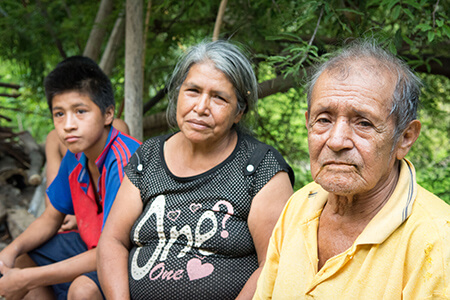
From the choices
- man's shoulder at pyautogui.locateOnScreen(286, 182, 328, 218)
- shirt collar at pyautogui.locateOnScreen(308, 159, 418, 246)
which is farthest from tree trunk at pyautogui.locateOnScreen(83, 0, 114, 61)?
shirt collar at pyautogui.locateOnScreen(308, 159, 418, 246)

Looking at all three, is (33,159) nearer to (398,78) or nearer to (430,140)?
(430,140)

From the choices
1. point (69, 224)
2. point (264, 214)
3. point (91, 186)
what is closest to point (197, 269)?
point (264, 214)

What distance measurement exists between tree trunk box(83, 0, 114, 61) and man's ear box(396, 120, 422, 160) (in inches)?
136

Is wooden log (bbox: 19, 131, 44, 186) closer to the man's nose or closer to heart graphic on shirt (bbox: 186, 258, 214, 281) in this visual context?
heart graphic on shirt (bbox: 186, 258, 214, 281)

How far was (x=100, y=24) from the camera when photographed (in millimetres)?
4254

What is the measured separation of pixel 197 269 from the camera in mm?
2168

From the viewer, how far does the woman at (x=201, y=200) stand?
2172 mm

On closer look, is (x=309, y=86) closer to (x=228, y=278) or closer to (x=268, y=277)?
(x=268, y=277)

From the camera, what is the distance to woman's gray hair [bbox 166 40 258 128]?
2.34 m

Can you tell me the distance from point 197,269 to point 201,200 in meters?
0.32

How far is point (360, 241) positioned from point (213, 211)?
0.88 metres

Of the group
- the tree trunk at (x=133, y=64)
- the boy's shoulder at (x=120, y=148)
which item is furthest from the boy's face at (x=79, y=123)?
the tree trunk at (x=133, y=64)

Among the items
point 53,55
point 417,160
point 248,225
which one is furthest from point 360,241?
point 53,55

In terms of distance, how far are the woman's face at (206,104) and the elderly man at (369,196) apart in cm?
73
